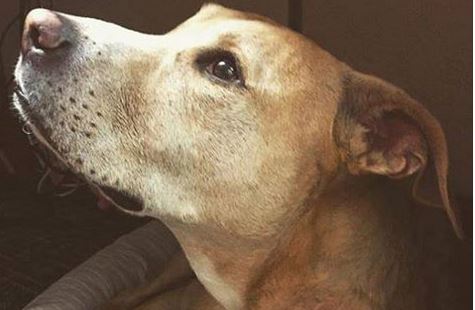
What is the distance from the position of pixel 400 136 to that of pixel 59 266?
1.30 metres

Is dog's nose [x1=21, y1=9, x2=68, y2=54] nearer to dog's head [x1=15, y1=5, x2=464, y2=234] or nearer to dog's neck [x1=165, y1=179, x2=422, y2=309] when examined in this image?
dog's head [x1=15, y1=5, x2=464, y2=234]

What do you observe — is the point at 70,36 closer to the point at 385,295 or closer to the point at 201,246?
the point at 201,246

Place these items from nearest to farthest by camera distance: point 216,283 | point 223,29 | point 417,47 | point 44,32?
point 44,32 < point 223,29 < point 216,283 < point 417,47

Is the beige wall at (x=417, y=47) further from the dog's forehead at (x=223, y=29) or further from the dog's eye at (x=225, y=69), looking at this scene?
the dog's eye at (x=225, y=69)

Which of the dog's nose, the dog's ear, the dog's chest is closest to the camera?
the dog's nose

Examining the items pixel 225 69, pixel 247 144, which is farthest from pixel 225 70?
pixel 247 144

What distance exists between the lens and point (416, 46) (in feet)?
8.43

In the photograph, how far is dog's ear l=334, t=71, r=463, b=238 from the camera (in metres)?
1.57

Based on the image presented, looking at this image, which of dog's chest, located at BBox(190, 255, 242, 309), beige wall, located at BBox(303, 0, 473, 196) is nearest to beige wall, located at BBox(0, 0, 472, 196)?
beige wall, located at BBox(303, 0, 473, 196)

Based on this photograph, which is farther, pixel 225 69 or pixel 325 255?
pixel 325 255

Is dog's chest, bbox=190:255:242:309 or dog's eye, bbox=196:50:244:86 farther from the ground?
dog's eye, bbox=196:50:244:86

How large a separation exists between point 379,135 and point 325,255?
0.75 feet

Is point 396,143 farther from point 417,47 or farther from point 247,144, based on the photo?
point 417,47

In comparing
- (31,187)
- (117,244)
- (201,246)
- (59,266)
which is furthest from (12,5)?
(201,246)
